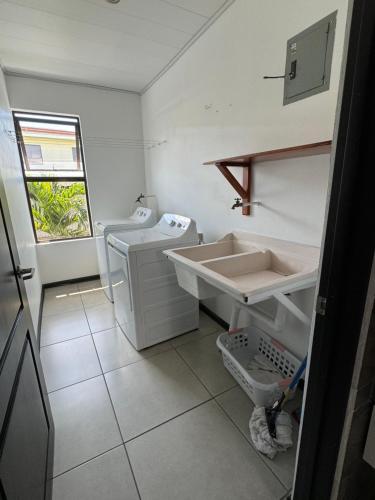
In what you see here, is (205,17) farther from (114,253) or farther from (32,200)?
(32,200)

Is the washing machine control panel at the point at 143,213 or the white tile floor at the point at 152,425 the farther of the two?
the washing machine control panel at the point at 143,213

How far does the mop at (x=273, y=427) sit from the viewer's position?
130 cm

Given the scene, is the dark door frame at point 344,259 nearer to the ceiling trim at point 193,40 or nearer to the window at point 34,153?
the ceiling trim at point 193,40

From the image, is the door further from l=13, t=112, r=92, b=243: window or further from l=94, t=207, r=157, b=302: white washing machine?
l=13, t=112, r=92, b=243: window

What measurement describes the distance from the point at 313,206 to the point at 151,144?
256 cm

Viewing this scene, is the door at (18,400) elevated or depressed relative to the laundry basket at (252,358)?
elevated

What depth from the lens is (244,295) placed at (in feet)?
3.55

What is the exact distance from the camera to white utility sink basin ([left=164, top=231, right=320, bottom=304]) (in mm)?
1329

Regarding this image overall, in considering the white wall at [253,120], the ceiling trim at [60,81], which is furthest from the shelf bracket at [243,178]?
the ceiling trim at [60,81]

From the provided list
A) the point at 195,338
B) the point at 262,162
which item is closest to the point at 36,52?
the point at 262,162

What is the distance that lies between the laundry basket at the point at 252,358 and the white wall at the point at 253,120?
12 cm

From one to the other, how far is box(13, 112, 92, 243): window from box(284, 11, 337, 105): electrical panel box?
282 cm

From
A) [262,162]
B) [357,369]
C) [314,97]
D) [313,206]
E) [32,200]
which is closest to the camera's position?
[357,369]

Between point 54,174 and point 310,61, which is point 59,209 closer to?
point 54,174
